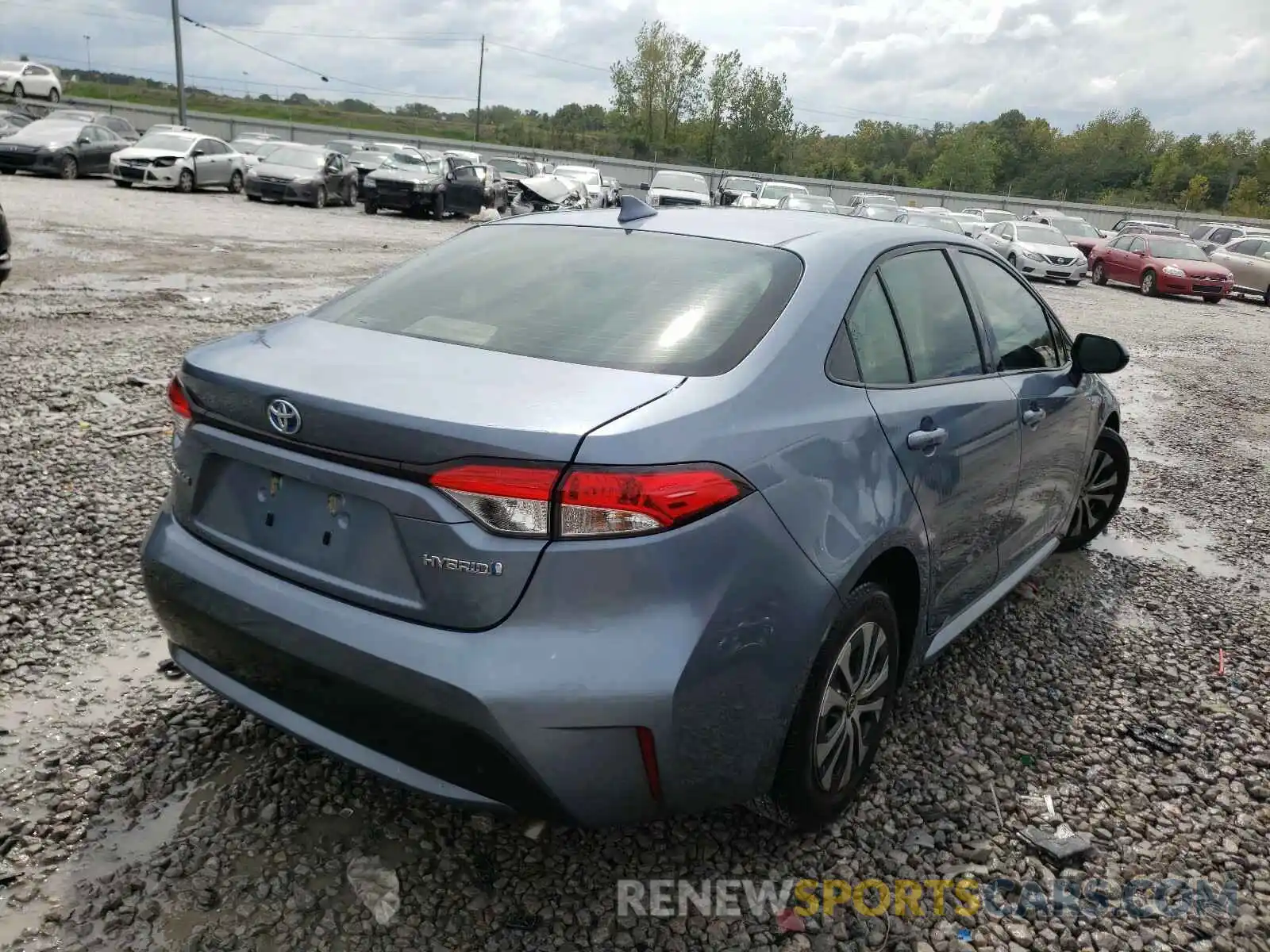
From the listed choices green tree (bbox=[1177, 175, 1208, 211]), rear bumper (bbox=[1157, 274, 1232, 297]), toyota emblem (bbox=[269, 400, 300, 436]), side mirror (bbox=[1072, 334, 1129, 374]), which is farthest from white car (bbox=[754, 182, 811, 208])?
green tree (bbox=[1177, 175, 1208, 211])

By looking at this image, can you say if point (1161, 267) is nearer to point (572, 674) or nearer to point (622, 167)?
point (572, 674)

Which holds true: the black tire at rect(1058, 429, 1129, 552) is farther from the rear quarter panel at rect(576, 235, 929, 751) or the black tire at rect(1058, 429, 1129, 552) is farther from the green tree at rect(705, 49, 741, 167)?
the green tree at rect(705, 49, 741, 167)

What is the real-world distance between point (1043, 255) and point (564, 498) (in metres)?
23.9

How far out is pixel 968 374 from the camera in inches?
130

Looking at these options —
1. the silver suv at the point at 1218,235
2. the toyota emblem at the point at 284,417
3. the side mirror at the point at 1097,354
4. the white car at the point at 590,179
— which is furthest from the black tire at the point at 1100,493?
the silver suv at the point at 1218,235

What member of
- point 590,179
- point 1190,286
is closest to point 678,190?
point 590,179

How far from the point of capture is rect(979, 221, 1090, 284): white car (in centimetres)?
2305

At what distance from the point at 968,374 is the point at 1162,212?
62.5 metres

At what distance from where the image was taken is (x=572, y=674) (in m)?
2.02

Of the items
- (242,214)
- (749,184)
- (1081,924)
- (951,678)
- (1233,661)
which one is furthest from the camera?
(749,184)

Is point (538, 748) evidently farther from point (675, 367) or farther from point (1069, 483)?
point (1069, 483)

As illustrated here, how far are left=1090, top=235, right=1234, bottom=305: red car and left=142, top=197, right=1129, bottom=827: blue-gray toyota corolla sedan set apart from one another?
72.9ft

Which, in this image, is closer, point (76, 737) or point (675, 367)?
point (675, 367)

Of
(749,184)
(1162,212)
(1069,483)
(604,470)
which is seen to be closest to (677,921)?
(604,470)
